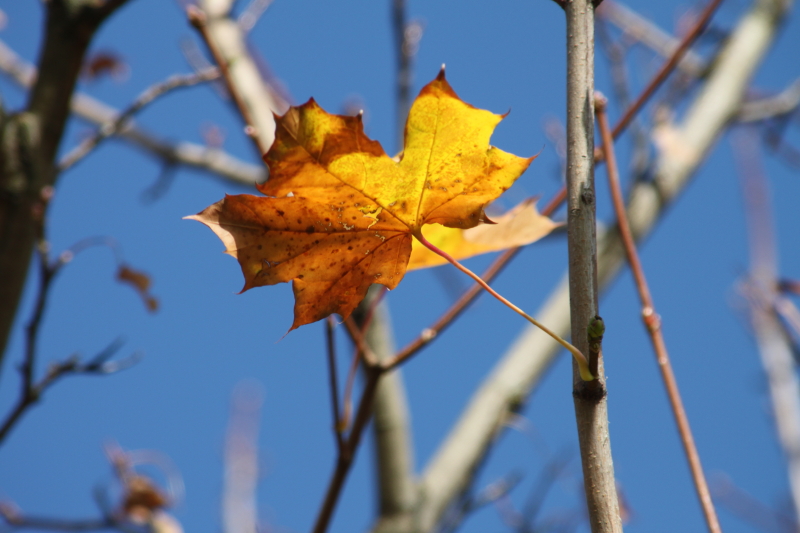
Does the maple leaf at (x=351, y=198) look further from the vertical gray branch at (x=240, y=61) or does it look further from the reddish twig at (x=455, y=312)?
the vertical gray branch at (x=240, y=61)

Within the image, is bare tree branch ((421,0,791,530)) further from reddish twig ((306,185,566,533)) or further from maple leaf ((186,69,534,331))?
maple leaf ((186,69,534,331))

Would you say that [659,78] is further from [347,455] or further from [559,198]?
[347,455]

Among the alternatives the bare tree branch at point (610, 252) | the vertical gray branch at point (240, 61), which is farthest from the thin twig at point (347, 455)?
the vertical gray branch at point (240, 61)

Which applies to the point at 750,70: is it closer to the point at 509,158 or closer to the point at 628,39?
the point at 628,39

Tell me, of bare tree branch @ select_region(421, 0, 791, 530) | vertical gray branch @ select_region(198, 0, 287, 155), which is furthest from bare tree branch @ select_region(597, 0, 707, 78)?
vertical gray branch @ select_region(198, 0, 287, 155)

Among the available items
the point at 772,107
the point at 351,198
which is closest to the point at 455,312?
the point at 351,198

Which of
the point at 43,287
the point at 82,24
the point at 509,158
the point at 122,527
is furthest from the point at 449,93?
the point at 122,527
